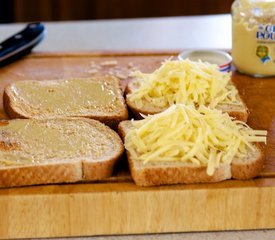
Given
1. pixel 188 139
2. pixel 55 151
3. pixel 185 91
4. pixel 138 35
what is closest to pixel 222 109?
pixel 185 91

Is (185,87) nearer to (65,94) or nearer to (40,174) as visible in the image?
(65,94)

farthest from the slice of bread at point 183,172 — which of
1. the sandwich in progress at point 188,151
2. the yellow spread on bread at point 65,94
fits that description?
the yellow spread on bread at point 65,94

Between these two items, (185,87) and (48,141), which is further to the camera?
(185,87)

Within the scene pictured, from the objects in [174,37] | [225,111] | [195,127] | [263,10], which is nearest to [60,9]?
[174,37]

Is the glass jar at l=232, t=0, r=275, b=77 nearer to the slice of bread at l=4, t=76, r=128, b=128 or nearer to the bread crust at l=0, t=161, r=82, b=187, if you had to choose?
the slice of bread at l=4, t=76, r=128, b=128

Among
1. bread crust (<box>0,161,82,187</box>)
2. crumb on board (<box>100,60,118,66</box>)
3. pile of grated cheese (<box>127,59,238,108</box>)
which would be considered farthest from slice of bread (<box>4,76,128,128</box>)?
bread crust (<box>0,161,82,187</box>)

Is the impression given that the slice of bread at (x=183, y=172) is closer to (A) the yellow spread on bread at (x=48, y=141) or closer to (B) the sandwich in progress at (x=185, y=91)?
(A) the yellow spread on bread at (x=48, y=141)
